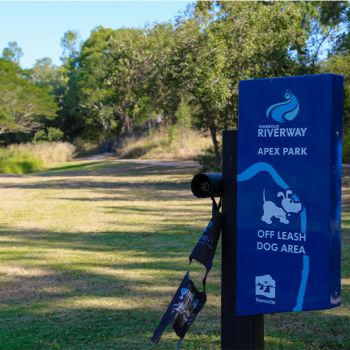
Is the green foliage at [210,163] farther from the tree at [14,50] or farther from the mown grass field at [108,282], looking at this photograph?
the tree at [14,50]

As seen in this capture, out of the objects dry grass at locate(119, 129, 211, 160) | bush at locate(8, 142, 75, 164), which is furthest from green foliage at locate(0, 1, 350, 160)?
bush at locate(8, 142, 75, 164)

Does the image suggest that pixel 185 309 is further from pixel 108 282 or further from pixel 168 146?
pixel 168 146

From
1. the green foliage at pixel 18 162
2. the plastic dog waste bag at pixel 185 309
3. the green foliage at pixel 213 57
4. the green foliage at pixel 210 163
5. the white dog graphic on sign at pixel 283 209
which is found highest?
the green foliage at pixel 213 57

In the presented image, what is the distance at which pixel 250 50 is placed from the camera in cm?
2217

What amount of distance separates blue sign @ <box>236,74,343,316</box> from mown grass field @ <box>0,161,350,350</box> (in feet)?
6.89

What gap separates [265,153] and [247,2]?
2143 centimetres

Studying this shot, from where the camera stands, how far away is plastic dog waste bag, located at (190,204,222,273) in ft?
10.9

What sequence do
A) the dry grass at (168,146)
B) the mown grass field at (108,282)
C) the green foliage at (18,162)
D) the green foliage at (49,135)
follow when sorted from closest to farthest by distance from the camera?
the mown grass field at (108,282)
the green foliage at (18,162)
the dry grass at (168,146)
the green foliage at (49,135)

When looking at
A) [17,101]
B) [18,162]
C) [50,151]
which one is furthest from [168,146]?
[17,101]

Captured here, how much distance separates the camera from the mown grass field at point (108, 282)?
5320mm

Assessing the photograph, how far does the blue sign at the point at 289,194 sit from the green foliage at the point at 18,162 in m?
37.4

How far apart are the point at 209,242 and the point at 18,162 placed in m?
38.0

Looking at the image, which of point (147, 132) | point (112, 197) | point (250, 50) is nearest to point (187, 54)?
point (250, 50)

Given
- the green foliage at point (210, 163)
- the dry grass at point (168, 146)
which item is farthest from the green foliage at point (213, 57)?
the dry grass at point (168, 146)
